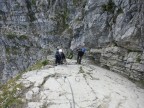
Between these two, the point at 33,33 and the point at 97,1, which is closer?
the point at 97,1

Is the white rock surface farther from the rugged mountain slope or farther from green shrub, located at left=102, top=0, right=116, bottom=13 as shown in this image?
green shrub, located at left=102, top=0, right=116, bottom=13

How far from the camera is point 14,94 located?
26.1 meters

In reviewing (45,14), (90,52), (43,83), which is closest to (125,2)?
(90,52)

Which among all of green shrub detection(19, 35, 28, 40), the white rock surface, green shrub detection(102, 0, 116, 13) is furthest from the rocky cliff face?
the white rock surface

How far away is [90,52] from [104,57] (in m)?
5.69

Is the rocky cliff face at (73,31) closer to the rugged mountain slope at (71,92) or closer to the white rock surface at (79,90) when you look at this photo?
the white rock surface at (79,90)

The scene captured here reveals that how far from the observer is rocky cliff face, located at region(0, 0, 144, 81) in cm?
3638

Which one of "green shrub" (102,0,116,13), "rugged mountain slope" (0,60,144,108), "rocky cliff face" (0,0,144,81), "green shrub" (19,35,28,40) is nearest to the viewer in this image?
"rugged mountain slope" (0,60,144,108)

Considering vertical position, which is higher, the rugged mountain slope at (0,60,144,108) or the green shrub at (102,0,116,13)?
the green shrub at (102,0,116,13)

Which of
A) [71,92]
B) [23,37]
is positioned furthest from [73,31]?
[71,92]

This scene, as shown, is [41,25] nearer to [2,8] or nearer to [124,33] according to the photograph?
[2,8]

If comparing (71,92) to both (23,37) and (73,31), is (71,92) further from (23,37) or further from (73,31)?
(23,37)

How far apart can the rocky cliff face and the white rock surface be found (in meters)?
4.98

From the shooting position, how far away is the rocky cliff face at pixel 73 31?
1432 inches
